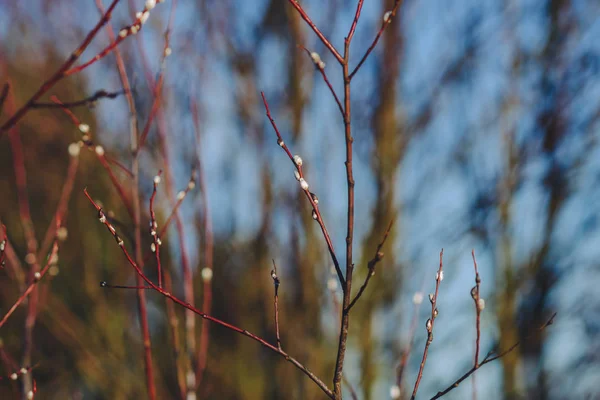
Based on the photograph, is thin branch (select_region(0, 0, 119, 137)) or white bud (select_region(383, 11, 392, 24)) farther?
white bud (select_region(383, 11, 392, 24))

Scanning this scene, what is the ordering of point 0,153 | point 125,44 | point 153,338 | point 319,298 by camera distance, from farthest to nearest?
point 0,153 < point 153,338 < point 319,298 < point 125,44

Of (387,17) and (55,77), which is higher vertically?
(387,17)

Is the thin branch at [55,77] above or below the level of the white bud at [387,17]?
below

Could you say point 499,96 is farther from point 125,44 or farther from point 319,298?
point 125,44

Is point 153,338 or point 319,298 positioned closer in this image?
point 319,298

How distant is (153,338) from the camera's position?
659cm

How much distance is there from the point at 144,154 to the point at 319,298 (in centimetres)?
181

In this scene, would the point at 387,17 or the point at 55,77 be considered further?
the point at 387,17

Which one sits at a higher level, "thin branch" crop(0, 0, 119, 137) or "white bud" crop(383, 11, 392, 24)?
"white bud" crop(383, 11, 392, 24)

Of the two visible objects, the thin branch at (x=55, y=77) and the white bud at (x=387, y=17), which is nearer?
the thin branch at (x=55, y=77)

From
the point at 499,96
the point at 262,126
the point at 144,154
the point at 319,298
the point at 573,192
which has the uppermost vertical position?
the point at 499,96

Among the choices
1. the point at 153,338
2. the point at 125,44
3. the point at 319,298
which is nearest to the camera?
the point at 125,44

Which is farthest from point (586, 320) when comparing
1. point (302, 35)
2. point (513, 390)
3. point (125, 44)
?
point (125, 44)

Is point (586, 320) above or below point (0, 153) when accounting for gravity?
below
